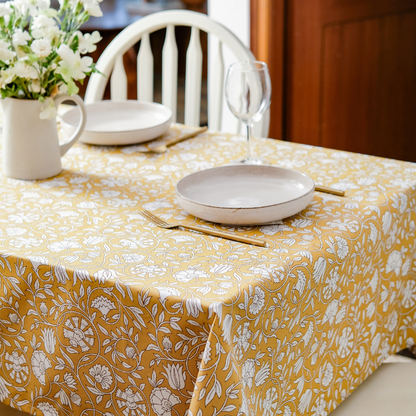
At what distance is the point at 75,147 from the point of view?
4.26 feet

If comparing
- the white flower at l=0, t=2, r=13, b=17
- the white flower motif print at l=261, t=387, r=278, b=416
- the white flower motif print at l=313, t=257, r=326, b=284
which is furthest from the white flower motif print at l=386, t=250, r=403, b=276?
the white flower at l=0, t=2, r=13, b=17

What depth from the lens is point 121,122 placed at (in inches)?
56.5

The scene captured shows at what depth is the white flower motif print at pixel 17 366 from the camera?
2.62 ft

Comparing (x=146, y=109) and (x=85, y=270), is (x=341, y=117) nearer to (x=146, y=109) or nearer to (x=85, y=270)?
(x=146, y=109)

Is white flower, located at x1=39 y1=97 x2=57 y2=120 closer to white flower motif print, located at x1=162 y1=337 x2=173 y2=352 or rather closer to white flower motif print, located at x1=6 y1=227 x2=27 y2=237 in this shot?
white flower motif print, located at x1=6 y1=227 x2=27 y2=237

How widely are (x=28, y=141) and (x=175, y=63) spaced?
74 cm

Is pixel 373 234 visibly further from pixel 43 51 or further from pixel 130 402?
pixel 43 51

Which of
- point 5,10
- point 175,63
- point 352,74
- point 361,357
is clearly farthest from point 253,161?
point 352,74

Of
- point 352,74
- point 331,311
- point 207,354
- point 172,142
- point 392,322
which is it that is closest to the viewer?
point 207,354

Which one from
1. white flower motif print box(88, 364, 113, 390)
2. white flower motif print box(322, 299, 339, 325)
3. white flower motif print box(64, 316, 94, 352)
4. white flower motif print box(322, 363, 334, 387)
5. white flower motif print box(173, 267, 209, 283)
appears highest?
white flower motif print box(173, 267, 209, 283)

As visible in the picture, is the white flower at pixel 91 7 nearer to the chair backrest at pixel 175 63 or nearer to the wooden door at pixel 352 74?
the chair backrest at pixel 175 63

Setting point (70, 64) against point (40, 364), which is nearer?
point (40, 364)

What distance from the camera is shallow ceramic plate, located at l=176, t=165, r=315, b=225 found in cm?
86

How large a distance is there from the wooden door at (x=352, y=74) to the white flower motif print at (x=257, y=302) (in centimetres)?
189
